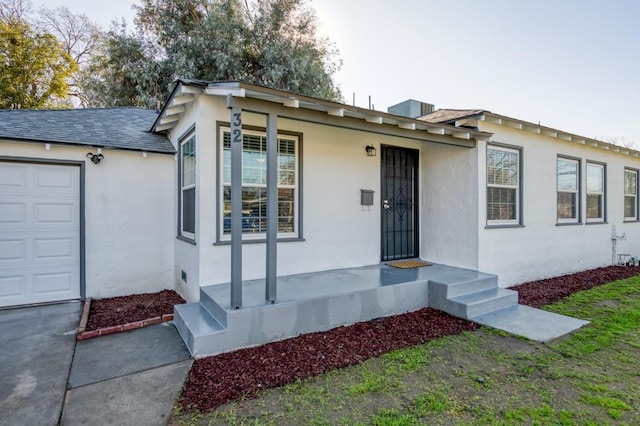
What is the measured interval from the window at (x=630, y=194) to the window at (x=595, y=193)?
5.66 feet

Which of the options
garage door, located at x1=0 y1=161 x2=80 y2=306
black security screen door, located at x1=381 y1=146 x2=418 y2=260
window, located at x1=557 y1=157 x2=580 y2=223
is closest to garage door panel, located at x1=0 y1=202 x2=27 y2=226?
garage door, located at x1=0 y1=161 x2=80 y2=306

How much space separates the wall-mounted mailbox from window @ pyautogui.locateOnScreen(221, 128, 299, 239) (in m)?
1.32

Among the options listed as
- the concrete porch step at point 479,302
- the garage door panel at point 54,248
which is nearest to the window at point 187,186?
the garage door panel at point 54,248

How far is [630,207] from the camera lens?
997 cm

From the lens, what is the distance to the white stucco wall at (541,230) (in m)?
6.22

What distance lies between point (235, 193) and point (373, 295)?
2317 mm

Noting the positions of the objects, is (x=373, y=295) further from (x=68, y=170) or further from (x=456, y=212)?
(x=68, y=170)

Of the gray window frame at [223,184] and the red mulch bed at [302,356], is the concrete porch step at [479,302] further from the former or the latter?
the gray window frame at [223,184]

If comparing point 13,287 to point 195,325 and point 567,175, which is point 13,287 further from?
point 567,175

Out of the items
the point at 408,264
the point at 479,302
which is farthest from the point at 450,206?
the point at 479,302

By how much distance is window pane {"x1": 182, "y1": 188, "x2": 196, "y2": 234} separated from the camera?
517 cm

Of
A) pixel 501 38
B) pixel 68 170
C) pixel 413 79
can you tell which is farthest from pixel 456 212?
pixel 413 79

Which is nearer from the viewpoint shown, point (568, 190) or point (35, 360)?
point (35, 360)

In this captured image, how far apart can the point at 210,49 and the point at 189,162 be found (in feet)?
32.8
